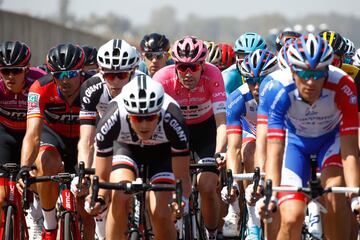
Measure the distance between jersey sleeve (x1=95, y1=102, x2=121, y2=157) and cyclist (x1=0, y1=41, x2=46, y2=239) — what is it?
7.16 feet

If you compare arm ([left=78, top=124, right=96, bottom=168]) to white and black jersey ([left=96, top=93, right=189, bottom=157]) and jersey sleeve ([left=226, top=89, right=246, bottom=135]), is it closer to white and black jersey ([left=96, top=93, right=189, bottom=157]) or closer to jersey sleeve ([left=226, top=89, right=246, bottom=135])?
white and black jersey ([left=96, top=93, right=189, bottom=157])

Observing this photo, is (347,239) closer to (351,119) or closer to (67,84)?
(351,119)

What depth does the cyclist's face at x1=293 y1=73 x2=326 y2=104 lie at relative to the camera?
854 cm

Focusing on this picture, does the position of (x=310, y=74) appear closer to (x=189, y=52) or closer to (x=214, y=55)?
(x=189, y=52)

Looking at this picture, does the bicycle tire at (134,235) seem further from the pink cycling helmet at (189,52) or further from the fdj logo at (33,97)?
the pink cycling helmet at (189,52)

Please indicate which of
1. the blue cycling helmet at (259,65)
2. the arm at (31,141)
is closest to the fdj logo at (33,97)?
the arm at (31,141)

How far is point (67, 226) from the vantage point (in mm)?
10312

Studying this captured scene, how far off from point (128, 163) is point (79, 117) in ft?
5.30

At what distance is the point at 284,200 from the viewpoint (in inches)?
337

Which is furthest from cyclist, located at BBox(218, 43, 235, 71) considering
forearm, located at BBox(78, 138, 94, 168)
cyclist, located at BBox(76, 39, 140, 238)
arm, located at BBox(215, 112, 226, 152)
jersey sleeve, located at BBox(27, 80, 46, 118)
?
forearm, located at BBox(78, 138, 94, 168)

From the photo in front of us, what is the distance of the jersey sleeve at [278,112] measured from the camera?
8.73 m

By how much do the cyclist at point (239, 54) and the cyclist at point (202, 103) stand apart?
1338 mm

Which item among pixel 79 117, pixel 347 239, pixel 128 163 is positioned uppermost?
pixel 79 117

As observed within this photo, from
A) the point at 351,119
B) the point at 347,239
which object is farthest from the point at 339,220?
the point at 351,119
